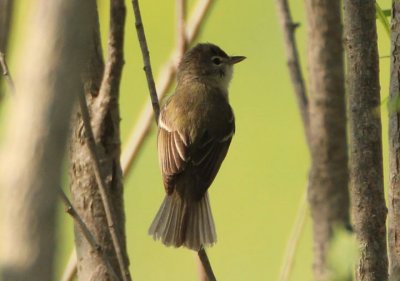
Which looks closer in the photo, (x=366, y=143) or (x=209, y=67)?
(x=366, y=143)

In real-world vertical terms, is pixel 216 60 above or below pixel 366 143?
above

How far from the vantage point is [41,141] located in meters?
0.91

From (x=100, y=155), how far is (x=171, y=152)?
98cm

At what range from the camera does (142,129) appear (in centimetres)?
329

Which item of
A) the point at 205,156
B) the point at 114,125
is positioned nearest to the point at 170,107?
the point at 205,156

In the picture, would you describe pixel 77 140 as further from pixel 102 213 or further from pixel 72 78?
pixel 72 78

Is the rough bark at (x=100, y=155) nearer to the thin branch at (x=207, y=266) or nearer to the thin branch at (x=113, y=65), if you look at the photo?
the thin branch at (x=113, y=65)

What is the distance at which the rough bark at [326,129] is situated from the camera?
3.58 ft

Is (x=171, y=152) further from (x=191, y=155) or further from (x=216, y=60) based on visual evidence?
(x=216, y=60)

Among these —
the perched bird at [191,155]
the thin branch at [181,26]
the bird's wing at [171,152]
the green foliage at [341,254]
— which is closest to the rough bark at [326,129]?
the green foliage at [341,254]

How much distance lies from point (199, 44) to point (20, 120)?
399 centimetres

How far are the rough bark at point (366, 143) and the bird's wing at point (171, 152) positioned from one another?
1615 millimetres

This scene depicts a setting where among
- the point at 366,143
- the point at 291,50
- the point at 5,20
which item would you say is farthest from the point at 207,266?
the point at 5,20

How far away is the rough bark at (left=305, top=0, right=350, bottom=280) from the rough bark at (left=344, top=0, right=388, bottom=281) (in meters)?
1.07
